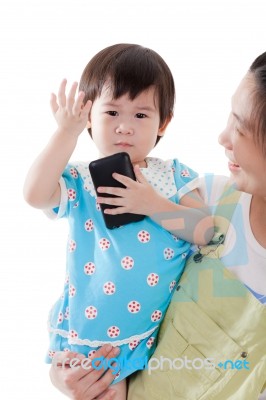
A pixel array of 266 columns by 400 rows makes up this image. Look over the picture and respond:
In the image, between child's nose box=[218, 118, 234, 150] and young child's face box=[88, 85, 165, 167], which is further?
young child's face box=[88, 85, 165, 167]

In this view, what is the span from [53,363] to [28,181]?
40 centimetres

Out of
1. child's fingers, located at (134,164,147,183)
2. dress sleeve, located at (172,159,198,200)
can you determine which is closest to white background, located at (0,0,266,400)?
dress sleeve, located at (172,159,198,200)

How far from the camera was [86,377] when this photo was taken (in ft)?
3.88

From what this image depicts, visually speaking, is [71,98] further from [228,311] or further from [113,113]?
[228,311]

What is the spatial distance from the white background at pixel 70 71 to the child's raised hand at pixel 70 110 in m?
0.73

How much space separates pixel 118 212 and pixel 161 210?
89mm

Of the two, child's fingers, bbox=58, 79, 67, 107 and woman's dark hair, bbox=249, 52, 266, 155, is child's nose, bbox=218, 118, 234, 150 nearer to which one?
woman's dark hair, bbox=249, 52, 266, 155

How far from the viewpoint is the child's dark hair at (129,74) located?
1212mm

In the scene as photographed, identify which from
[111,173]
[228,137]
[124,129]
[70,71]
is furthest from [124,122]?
[70,71]

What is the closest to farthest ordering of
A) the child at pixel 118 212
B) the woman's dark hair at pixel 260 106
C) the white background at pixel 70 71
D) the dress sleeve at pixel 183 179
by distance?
the woman's dark hair at pixel 260 106, the child at pixel 118 212, the dress sleeve at pixel 183 179, the white background at pixel 70 71

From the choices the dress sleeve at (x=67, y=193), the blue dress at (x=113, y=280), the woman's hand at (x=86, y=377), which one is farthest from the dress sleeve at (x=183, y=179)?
the woman's hand at (x=86, y=377)

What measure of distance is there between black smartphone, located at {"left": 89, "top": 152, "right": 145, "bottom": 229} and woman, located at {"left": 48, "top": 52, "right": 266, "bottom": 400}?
0.17 metres

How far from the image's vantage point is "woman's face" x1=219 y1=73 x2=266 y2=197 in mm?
1060

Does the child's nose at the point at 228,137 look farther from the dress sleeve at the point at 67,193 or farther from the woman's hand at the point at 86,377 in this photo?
the woman's hand at the point at 86,377
